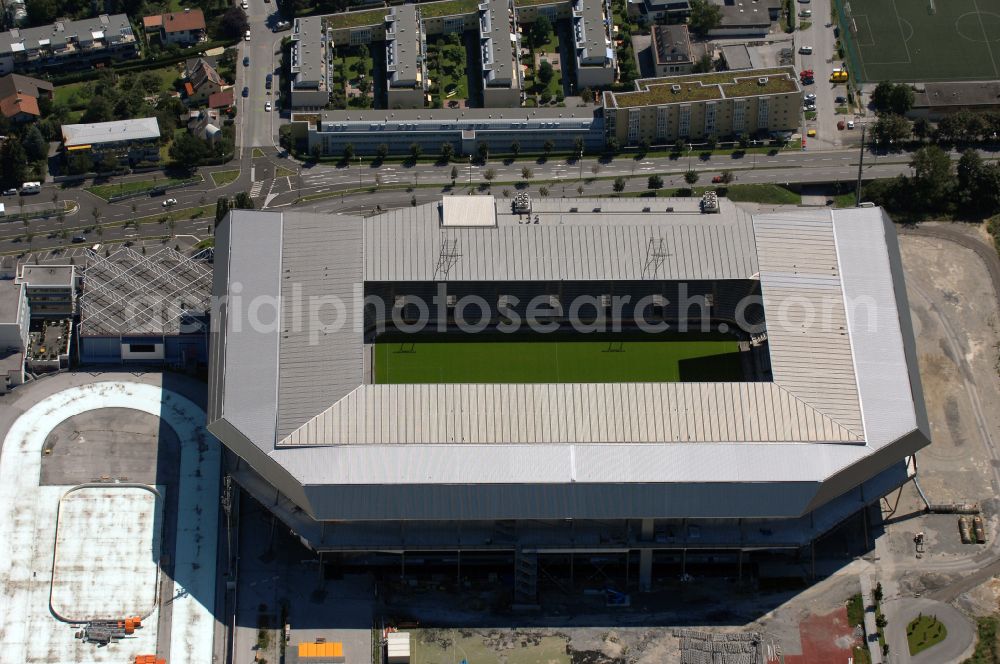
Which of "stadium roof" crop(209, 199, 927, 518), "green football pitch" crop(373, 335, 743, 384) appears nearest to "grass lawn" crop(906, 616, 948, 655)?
"stadium roof" crop(209, 199, 927, 518)

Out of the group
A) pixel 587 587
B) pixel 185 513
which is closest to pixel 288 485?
pixel 185 513

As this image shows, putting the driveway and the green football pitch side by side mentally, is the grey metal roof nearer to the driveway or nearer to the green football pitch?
the green football pitch

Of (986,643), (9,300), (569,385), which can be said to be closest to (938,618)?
(986,643)

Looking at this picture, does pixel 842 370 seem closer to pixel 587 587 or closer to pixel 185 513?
pixel 587 587

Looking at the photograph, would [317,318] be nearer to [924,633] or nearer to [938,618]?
[924,633]

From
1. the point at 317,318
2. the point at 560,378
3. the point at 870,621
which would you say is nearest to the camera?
the point at 870,621

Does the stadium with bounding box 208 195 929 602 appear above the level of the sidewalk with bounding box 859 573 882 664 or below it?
above

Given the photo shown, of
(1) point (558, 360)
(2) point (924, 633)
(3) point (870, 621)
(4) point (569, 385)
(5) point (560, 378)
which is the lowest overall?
(2) point (924, 633)
